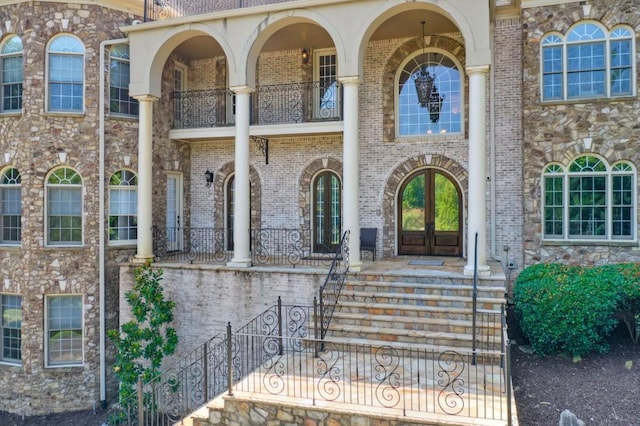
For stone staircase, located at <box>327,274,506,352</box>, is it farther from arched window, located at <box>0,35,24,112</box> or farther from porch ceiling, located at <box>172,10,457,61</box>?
arched window, located at <box>0,35,24,112</box>

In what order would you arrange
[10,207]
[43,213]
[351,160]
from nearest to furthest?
1. [351,160]
2. [43,213]
3. [10,207]

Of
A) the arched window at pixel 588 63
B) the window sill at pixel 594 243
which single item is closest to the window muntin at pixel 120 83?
the arched window at pixel 588 63

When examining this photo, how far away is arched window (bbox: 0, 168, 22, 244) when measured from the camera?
11.8 meters

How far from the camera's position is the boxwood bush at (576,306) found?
870cm

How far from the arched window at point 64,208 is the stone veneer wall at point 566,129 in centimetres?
1092

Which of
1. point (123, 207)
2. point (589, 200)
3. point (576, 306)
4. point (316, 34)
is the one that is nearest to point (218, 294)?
point (123, 207)

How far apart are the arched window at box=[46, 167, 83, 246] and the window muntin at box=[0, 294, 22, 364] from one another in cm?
184

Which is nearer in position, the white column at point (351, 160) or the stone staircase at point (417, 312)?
the stone staircase at point (417, 312)

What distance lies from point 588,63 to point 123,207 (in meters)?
11.8

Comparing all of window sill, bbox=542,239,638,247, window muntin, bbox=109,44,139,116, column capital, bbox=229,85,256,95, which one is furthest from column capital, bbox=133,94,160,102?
window sill, bbox=542,239,638,247

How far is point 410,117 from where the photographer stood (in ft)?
41.5

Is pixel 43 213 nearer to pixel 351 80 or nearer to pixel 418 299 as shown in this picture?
pixel 351 80

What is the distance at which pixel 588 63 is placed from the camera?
10.7 metres

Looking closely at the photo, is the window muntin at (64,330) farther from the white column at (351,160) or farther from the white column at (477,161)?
the white column at (477,161)
